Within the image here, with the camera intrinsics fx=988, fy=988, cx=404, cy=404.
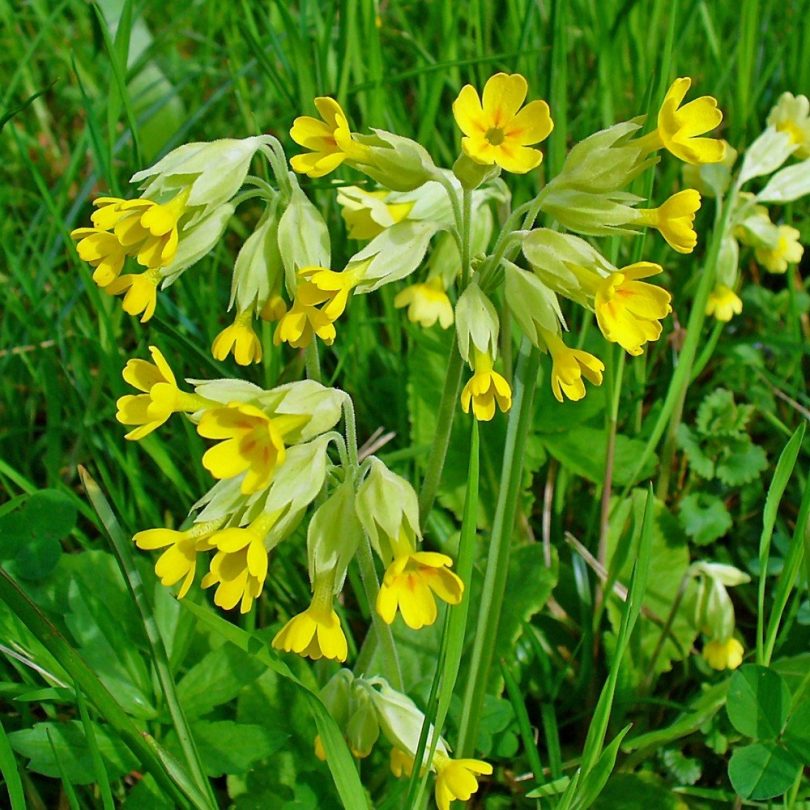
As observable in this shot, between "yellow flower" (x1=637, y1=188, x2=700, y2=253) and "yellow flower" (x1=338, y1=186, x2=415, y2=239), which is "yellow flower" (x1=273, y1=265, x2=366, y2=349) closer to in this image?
"yellow flower" (x1=338, y1=186, x2=415, y2=239)

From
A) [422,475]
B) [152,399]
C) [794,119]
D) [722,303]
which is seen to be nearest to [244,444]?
[152,399]

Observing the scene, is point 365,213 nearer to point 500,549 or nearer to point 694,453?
point 500,549

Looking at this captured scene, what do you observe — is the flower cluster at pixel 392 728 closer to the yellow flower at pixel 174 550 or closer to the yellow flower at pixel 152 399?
the yellow flower at pixel 174 550

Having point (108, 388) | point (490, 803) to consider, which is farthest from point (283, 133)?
point (490, 803)

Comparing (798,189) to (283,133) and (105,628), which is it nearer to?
(283,133)

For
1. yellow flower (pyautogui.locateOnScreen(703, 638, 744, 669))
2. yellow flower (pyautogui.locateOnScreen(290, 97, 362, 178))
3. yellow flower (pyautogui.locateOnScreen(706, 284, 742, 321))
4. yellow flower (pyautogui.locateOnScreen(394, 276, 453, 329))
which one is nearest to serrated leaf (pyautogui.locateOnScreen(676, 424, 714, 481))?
yellow flower (pyautogui.locateOnScreen(706, 284, 742, 321))

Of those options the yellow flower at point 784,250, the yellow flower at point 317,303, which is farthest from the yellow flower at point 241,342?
the yellow flower at point 784,250
